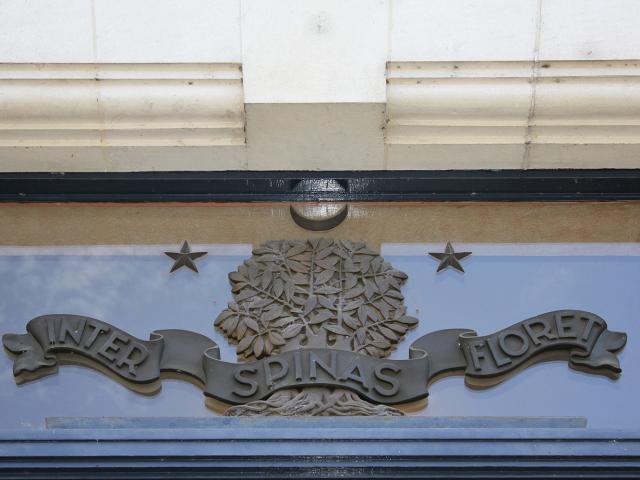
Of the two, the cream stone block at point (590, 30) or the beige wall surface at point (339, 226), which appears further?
the beige wall surface at point (339, 226)

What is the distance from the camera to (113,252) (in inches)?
364

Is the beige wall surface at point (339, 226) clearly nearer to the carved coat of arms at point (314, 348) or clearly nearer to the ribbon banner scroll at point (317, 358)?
the carved coat of arms at point (314, 348)

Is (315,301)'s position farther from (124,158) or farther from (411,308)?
(124,158)

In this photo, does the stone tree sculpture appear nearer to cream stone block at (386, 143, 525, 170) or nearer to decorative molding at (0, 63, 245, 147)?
cream stone block at (386, 143, 525, 170)

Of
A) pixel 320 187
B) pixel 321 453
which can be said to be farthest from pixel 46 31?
pixel 321 453

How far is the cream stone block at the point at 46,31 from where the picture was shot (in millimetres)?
9258

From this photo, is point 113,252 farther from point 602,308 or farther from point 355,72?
point 602,308

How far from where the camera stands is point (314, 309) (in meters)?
8.74

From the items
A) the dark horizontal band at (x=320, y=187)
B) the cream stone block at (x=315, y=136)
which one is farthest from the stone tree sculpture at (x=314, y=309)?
the cream stone block at (x=315, y=136)

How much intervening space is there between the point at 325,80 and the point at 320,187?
774 millimetres

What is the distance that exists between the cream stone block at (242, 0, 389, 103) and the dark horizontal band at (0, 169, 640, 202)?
62cm

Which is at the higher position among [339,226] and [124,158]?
[124,158]

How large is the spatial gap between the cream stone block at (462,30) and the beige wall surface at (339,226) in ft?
3.42

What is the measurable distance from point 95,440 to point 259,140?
9.43 ft
